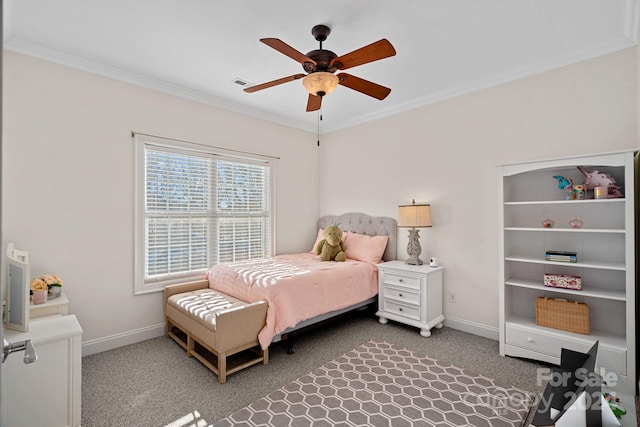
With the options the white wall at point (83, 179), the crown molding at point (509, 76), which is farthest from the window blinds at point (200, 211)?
the crown molding at point (509, 76)

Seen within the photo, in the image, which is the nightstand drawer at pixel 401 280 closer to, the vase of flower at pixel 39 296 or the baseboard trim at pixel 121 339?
the baseboard trim at pixel 121 339

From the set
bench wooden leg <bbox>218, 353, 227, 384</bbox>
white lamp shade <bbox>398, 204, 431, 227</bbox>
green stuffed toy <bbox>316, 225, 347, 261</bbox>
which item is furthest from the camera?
green stuffed toy <bbox>316, 225, 347, 261</bbox>

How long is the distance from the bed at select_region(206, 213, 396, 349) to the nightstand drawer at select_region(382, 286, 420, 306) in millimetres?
209

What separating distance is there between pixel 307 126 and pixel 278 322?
3104 millimetres

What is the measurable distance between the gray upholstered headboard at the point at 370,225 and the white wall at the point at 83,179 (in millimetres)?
2279

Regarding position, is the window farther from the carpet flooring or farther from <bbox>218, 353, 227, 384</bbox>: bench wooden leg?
<bbox>218, 353, 227, 384</bbox>: bench wooden leg

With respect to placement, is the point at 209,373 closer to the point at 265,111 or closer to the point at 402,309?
the point at 402,309

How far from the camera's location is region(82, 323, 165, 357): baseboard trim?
3.01m

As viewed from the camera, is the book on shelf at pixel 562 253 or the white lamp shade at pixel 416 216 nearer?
the book on shelf at pixel 562 253

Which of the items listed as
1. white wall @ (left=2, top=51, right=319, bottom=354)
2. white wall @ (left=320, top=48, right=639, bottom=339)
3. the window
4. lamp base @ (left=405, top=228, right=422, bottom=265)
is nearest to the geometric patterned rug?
white wall @ (left=320, top=48, right=639, bottom=339)

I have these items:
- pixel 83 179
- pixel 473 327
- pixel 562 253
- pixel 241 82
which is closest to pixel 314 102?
pixel 241 82

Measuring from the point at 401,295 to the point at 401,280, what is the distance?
16 centimetres

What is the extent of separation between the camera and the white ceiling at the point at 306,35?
7.50 ft

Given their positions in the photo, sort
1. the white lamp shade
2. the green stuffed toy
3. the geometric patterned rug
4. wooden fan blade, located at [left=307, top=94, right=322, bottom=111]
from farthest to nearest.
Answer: the green stuffed toy < the white lamp shade < wooden fan blade, located at [left=307, top=94, right=322, bottom=111] < the geometric patterned rug
